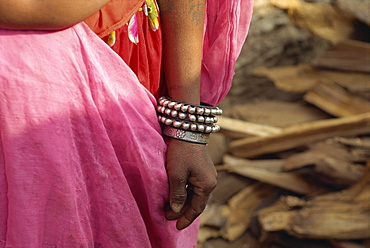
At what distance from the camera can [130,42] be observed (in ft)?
3.67

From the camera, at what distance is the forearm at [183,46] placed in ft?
3.73

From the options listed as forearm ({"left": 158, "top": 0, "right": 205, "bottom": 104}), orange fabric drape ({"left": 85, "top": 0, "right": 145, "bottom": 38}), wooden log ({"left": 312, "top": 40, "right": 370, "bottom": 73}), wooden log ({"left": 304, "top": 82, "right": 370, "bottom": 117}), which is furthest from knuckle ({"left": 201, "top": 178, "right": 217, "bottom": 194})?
wooden log ({"left": 312, "top": 40, "right": 370, "bottom": 73})

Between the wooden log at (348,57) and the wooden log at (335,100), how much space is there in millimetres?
213

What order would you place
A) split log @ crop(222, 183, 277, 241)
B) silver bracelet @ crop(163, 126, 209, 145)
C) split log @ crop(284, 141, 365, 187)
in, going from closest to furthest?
1. silver bracelet @ crop(163, 126, 209, 145)
2. split log @ crop(284, 141, 365, 187)
3. split log @ crop(222, 183, 277, 241)

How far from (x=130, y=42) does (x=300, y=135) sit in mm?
2408

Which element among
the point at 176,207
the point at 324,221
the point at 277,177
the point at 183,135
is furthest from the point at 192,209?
the point at 277,177

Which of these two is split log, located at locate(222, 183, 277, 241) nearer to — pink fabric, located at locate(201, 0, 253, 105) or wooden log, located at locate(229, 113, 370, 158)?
wooden log, located at locate(229, 113, 370, 158)

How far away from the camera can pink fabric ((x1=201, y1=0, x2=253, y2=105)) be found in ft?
4.05

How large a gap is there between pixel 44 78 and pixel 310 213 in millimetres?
2270

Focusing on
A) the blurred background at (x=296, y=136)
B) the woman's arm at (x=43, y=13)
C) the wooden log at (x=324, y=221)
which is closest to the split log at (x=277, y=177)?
the blurred background at (x=296, y=136)

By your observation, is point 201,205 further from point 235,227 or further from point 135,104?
point 235,227

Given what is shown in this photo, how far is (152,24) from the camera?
3.76ft

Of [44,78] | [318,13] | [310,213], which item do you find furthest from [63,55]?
[318,13]

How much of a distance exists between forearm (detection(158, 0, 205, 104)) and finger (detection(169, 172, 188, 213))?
21 cm
